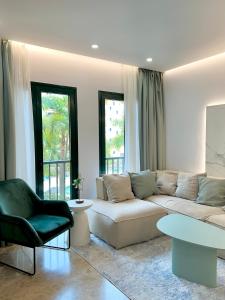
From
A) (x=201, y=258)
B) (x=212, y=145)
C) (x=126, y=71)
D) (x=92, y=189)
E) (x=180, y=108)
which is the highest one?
(x=126, y=71)

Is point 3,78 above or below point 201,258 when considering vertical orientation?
above

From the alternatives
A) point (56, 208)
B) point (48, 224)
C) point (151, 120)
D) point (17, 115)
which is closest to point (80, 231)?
A: point (56, 208)

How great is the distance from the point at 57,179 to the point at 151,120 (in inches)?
81.3

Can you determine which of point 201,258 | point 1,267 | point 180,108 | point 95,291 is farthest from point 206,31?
point 1,267

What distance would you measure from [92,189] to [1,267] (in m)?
1.89

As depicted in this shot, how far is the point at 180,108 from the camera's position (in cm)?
444

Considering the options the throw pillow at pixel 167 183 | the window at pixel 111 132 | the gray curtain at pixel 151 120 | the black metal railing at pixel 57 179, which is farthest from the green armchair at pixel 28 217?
the gray curtain at pixel 151 120

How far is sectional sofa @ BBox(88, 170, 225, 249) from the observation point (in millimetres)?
2914

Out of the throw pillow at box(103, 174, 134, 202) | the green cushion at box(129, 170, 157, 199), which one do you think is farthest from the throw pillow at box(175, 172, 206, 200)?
the throw pillow at box(103, 174, 134, 202)

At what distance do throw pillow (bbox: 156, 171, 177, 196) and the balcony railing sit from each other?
747mm

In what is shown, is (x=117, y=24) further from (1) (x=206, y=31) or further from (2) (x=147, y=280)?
(2) (x=147, y=280)

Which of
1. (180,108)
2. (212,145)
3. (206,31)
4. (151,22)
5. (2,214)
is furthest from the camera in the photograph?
(180,108)

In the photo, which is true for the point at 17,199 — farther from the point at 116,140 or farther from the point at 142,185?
the point at 116,140

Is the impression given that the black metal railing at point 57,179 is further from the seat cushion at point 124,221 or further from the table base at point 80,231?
the table base at point 80,231
